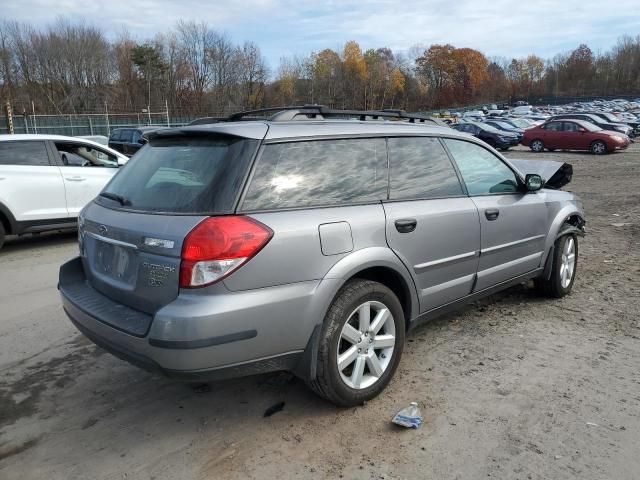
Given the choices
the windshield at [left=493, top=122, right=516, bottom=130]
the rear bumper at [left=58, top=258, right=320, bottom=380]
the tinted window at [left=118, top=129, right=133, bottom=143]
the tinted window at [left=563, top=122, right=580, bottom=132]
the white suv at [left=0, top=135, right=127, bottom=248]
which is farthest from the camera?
the windshield at [left=493, top=122, right=516, bottom=130]

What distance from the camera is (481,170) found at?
13.8 ft

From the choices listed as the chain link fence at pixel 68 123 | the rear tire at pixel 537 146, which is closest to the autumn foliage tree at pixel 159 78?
the chain link fence at pixel 68 123

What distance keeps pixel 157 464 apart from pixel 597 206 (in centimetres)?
1081

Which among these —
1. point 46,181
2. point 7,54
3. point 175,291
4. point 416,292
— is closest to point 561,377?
point 416,292

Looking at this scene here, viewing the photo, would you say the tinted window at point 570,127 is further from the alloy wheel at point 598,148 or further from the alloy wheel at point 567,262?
the alloy wheel at point 567,262

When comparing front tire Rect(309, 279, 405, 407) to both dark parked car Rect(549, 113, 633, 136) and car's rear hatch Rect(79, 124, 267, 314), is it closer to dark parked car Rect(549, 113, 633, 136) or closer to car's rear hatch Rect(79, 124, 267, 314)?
car's rear hatch Rect(79, 124, 267, 314)

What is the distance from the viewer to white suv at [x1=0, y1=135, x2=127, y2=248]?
293 inches

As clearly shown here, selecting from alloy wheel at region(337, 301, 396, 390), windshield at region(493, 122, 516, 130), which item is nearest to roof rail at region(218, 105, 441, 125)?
alloy wheel at region(337, 301, 396, 390)

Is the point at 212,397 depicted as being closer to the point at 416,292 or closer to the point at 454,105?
the point at 416,292

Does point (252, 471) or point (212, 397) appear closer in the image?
point (252, 471)

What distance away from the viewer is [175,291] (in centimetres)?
258

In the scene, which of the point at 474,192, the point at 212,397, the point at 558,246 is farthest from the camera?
the point at 558,246

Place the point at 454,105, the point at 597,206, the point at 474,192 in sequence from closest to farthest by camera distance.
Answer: the point at 474,192, the point at 597,206, the point at 454,105

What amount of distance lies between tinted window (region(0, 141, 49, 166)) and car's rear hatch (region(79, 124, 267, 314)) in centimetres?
512
